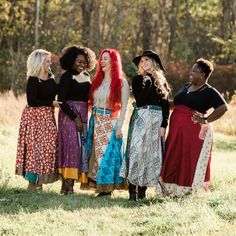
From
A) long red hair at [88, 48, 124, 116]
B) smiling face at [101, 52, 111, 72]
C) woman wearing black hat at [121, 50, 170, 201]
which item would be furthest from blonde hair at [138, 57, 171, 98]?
smiling face at [101, 52, 111, 72]

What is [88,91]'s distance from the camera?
834 cm

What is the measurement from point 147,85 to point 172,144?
789 millimetres

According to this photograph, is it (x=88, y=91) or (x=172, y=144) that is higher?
(x=88, y=91)

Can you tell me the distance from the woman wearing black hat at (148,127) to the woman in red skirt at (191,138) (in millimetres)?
145

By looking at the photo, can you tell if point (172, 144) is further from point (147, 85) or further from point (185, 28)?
point (185, 28)

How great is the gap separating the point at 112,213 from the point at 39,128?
185 cm

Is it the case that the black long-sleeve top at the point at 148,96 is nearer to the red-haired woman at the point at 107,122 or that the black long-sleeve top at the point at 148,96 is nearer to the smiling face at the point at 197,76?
the red-haired woman at the point at 107,122

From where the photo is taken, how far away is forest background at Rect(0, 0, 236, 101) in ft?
86.5

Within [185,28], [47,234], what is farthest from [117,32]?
[47,234]

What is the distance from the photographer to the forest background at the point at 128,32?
86.5 ft

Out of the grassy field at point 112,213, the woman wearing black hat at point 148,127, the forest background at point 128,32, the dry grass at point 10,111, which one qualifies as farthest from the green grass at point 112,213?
the forest background at point 128,32

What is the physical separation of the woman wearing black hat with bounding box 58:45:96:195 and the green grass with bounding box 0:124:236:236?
1.15ft

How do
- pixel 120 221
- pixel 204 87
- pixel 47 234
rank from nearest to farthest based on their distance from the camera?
pixel 47 234 → pixel 120 221 → pixel 204 87

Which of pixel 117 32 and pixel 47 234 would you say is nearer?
pixel 47 234
